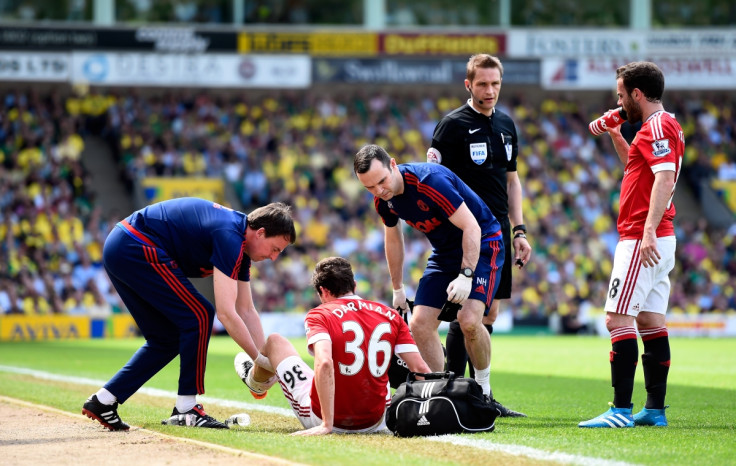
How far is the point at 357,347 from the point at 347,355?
0.27 feet

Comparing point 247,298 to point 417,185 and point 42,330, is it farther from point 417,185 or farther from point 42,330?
point 42,330

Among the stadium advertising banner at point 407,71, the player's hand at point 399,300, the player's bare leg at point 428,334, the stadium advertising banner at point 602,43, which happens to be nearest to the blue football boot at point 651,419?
the player's bare leg at point 428,334

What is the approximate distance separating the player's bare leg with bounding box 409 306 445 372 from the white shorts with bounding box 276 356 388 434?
674mm

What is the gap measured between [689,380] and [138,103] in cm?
2258

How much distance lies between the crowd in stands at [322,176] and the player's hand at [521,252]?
17412 millimetres

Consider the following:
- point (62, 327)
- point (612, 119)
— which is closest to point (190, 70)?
point (62, 327)

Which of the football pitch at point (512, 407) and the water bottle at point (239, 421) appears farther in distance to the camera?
the water bottle at point (239, 421)

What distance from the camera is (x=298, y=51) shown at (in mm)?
30328

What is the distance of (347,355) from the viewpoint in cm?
641

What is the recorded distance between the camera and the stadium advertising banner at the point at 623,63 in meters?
31.2

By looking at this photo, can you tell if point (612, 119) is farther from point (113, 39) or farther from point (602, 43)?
point (602, 43)

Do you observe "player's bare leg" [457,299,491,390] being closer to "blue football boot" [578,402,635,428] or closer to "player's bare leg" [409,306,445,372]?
"player's bare leg" [409,306,445,372]

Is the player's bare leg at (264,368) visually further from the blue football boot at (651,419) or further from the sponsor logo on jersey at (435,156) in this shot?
the blue football boot at (651,419)

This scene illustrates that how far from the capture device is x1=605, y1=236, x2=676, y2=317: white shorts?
697 centimetres
